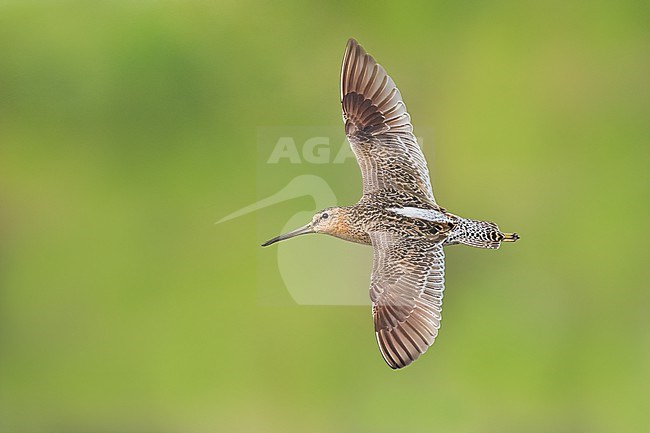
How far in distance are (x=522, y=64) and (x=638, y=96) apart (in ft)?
1.48

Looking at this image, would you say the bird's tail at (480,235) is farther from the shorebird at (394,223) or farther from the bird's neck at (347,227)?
the bird's neck at (347,227)

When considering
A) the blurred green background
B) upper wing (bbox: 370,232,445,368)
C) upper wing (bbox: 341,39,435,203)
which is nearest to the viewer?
upper wing (bbox: 370,232,445,368)

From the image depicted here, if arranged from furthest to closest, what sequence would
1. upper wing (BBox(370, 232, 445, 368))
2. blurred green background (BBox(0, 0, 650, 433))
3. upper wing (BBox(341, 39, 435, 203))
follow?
blurred green background (BBox(0, 0, 650, 433)) → upper wing (BBox(341, 39, 435, 203)) → upper wing (BBox(370, 232, 445, 368))

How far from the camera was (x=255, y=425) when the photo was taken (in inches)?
110

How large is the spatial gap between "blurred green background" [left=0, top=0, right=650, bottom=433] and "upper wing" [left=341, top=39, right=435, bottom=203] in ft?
2.94

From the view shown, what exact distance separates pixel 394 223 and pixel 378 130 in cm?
24

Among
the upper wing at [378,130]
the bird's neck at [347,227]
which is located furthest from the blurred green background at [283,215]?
the bird's neck at [347,227]

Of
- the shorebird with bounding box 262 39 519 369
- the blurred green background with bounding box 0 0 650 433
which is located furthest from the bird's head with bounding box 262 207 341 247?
the blurred green background with bounding box 0 0 650 433

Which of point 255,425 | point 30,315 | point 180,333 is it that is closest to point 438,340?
point 255,425

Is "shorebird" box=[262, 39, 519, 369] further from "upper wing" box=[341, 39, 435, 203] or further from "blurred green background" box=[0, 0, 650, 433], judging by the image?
"blurred green background" box=[0, 0, 650, 433]

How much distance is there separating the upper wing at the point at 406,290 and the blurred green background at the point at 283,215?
1.06 m

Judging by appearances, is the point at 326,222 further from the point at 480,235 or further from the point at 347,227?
the point at 480,235

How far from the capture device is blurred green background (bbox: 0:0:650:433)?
2.79 metres

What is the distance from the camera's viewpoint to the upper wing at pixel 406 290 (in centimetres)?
146
